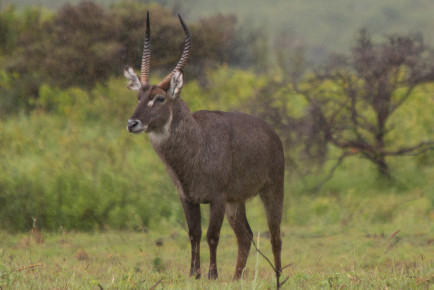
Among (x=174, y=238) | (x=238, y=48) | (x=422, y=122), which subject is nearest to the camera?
(x=174, y=238)

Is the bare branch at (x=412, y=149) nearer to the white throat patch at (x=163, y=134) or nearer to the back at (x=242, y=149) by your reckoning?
the back at (x=242, y=149)

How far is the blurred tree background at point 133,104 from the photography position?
430 inches

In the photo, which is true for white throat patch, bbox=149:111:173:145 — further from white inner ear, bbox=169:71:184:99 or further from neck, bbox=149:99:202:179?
white inner ear, bbox=169:71:184:99

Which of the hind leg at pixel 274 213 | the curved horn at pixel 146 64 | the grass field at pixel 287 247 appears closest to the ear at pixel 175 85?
the curved horn at pixel 146 64

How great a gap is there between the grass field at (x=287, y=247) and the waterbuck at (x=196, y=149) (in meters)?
0.58

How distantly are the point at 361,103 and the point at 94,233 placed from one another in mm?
5729

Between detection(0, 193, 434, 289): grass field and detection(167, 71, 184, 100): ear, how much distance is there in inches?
58.0

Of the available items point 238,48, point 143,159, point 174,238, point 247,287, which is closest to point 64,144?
point 143,159

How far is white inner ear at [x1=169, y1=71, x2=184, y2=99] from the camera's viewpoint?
587 centimetres

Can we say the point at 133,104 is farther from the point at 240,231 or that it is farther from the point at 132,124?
the point at 132,124

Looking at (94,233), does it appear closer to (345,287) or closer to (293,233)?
(293,233)

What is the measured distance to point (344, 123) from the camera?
12773mm

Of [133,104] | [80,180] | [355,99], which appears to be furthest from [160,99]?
[133,104]

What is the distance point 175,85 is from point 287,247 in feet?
13.5
